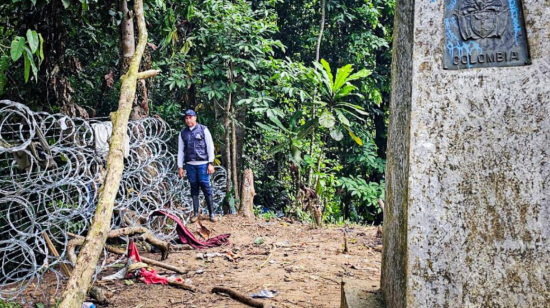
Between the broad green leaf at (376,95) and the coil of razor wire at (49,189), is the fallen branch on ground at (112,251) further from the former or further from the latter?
the broad green leaf at (376,95)

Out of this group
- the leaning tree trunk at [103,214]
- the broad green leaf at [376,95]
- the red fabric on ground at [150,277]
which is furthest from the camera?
the broad green leaf at [376,95]

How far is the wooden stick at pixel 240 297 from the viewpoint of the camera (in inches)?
130

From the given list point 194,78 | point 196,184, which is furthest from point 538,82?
point 194,78

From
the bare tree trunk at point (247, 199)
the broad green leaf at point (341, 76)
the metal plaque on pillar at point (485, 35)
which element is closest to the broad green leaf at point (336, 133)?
the broad green leaf at point (341, 76)

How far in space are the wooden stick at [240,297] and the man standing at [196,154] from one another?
314 centimetres

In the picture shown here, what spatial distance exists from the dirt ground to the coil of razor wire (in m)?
0.59

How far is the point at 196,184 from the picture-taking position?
692cm

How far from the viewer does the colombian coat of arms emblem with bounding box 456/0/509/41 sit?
6.53ft

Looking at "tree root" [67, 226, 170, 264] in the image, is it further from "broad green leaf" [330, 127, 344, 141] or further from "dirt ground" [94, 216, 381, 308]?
"broad green leaf" [330, 127, 344, 141]

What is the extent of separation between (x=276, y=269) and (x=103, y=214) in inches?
87.5

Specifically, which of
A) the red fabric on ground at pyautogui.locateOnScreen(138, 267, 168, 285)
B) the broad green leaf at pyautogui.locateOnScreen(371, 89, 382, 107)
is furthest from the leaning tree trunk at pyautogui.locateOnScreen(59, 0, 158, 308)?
the broad green leaf at pyautogui.locateOnScreen(371, 89, 382, 107)

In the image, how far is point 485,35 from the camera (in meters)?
1.99

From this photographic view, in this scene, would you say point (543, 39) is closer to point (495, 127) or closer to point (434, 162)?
point (495, 127)

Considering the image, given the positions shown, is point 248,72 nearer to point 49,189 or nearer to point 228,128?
point 228,128
